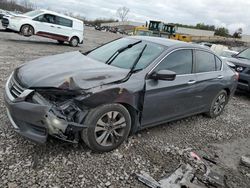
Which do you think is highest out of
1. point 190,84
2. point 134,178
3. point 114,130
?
point 190,84

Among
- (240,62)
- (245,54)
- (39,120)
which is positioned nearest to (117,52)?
(39,120)

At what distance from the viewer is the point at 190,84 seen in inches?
183

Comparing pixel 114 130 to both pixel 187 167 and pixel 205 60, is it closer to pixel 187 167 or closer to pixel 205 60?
pixel 187 167

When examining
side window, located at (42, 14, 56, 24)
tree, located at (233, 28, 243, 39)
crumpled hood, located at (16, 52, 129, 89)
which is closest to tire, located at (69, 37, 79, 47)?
side window, located at (42, 14, 56, 24)

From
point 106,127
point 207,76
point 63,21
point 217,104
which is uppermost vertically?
point 63,21

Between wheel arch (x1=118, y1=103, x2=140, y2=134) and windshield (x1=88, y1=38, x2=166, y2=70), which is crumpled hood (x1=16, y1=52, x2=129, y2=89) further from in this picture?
wheel arch (x1=118, y1=103, x2=140, y2=134)

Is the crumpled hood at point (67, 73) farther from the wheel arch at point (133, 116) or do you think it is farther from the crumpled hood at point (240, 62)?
the crumpled hood at point (240, 62)

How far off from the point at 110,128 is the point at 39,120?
3.14 ft

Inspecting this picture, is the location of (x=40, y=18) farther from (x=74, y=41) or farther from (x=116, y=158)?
(x=116, y=158)

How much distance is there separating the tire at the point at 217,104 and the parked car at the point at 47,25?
12365mm

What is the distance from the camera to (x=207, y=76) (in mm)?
5121

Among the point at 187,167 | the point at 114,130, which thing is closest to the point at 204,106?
the point at 187,167

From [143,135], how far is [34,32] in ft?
42.2

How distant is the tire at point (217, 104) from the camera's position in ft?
18.6
